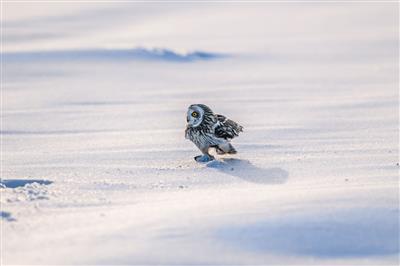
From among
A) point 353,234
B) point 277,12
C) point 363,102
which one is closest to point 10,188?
point 353,234

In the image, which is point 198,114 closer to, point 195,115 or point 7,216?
point 195,115

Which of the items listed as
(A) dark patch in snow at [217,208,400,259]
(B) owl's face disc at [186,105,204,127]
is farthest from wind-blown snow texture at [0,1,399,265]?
(B) owl's face disc at [186,105,204,127]

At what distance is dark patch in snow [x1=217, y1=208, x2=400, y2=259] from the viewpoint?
3395 millimetres

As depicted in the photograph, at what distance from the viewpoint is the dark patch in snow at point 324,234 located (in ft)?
11.1

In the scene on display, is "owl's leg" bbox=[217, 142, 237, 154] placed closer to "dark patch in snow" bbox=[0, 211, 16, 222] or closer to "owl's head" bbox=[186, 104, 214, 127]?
"owl's head" bbox=[186, 104, 214, 127]

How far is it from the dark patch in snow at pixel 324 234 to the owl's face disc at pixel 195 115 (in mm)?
1758

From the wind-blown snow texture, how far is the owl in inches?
5.1

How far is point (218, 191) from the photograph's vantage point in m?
4.28

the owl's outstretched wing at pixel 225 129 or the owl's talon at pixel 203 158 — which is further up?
the owl's outstretched wing at pixel 225 129

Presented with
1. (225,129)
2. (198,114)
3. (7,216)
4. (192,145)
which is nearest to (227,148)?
(225,129)

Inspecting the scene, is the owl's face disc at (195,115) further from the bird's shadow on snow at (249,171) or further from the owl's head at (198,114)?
the bird's shadow on snow at (249,171)

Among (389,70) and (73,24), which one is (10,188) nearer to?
(389,70)

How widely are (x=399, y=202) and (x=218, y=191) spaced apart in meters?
1.00

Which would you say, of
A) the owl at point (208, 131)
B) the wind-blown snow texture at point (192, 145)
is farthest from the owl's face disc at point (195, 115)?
the wind-blown snow texture at point (192, 145)
